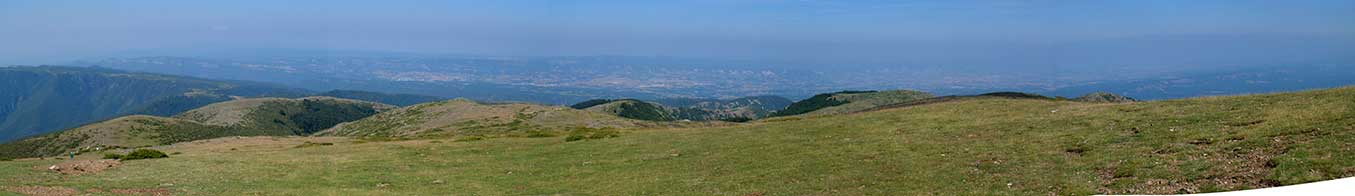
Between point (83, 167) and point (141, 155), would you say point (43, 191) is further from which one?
point (141, 155)

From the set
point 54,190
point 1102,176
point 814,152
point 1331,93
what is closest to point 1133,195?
point 1102,176

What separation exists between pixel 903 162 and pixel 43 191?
90.3ft

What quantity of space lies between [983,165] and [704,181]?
919 cm

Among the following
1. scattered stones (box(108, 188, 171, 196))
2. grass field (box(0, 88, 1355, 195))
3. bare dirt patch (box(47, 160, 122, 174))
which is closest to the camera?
grass field (box(0, 88, 1355, 195))

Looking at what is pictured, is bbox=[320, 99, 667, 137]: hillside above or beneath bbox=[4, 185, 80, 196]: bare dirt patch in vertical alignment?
beneath

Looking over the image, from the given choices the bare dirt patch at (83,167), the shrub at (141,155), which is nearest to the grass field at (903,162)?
the bare dirt patch at (83,167)

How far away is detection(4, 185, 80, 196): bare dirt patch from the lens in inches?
872

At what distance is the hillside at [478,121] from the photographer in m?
122

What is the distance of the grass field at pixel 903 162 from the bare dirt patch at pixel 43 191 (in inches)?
52.7

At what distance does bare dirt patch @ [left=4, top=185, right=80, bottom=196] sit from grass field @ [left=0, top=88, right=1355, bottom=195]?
1.34 metres

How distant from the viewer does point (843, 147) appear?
3228 centimetres

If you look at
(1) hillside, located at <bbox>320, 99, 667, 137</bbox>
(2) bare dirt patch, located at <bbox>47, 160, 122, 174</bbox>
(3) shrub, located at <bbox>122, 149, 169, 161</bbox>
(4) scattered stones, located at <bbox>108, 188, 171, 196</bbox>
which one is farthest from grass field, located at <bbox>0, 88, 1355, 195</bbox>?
(1) hillside, located at <bbox>320, 99, 667, 137</bbox>

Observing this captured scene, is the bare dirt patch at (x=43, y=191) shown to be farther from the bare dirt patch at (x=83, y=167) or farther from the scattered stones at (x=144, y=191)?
the bare dirt patch at (x=83, y=167)

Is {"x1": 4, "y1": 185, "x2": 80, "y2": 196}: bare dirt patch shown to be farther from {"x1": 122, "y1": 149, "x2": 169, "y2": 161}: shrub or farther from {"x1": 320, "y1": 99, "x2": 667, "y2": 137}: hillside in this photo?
{"x1": 320, "y1": 99, "x2": 667, "y2": 137}: hillside
